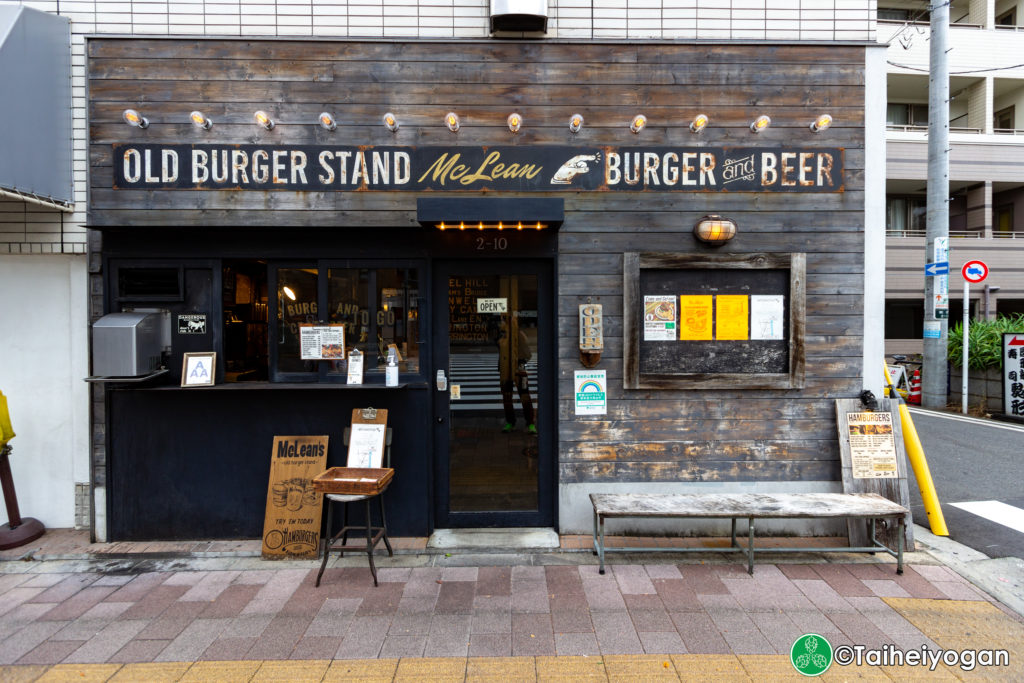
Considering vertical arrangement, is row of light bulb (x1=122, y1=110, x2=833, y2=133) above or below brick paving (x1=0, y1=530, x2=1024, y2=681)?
above

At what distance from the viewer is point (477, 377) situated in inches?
201

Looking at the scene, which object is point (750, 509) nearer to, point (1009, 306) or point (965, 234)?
point (965, 234)

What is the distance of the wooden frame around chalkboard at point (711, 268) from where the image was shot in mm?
4949

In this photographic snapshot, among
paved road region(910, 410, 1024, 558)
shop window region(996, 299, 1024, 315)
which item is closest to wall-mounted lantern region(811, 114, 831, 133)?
paved road region(910, 410, 1024, 558)

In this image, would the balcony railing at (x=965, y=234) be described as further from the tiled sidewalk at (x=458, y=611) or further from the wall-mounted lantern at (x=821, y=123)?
the tiled sidewalk at (x=458, y=611)

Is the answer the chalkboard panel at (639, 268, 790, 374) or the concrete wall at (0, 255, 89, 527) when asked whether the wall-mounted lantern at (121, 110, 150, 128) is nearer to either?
the concrete wall at (0, 255, 89, 527)

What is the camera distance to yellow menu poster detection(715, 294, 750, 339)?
5.07 m

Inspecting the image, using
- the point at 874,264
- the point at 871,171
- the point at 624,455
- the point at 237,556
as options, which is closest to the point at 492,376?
the point at 624,455

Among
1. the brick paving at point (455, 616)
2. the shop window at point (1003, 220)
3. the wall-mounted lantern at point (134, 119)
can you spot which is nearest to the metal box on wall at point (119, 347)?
the brick paving at point (455, 616)

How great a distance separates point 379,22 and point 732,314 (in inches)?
189

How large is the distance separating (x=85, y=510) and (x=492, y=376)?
4.54 meters

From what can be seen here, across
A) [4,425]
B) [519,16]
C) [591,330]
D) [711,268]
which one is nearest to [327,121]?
[519,16]

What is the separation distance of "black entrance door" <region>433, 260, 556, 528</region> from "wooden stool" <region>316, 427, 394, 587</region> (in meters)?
0.63

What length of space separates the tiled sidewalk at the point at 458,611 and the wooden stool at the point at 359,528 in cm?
23
